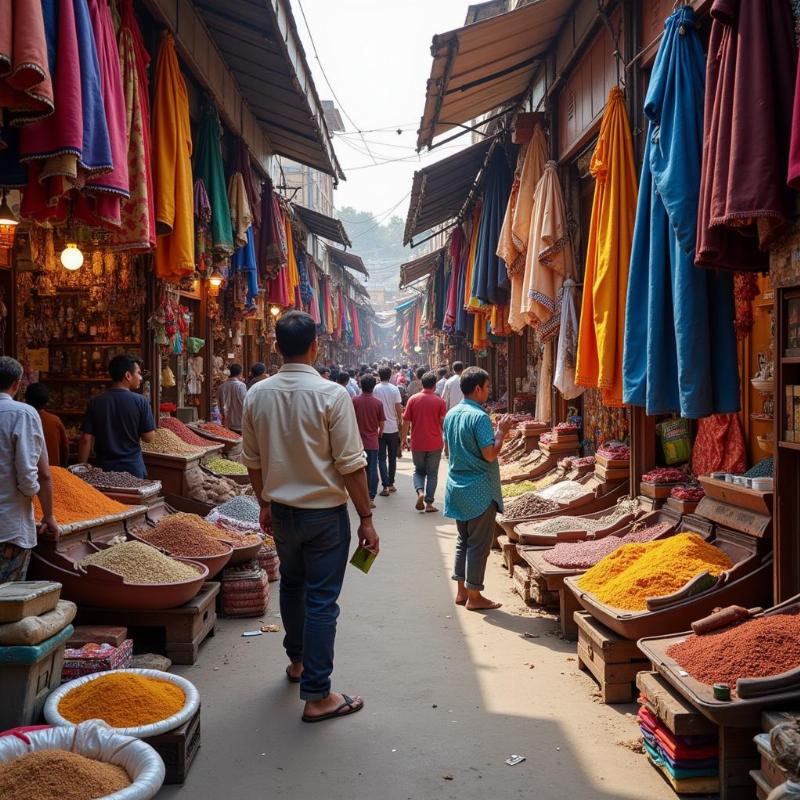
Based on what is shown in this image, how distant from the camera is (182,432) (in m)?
8.27

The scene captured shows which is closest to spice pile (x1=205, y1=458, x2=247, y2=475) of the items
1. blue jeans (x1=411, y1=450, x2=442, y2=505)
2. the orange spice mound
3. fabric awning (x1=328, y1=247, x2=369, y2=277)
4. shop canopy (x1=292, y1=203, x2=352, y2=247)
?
blue jeans (x1=411, y1=450, x2=442, y2=505)

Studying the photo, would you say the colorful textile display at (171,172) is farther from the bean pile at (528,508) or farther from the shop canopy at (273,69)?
the bean pile at (528,508)

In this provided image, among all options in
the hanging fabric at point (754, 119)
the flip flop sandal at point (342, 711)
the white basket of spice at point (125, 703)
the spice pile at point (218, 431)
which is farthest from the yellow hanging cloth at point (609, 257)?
the spice pile at point (218, 431)

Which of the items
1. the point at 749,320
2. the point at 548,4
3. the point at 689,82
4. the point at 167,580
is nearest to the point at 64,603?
the point at 167,580

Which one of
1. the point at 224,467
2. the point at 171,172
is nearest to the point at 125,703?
the point at 171,172

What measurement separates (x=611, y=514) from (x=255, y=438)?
342 centimetres

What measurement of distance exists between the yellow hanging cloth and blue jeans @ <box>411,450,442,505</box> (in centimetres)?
444

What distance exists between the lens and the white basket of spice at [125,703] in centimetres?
305

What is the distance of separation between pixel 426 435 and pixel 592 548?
476 centimetres

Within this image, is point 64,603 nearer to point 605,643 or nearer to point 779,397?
point 605,643

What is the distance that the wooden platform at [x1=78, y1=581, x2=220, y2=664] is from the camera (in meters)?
4.40

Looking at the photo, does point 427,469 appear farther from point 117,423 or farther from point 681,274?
point 681,274

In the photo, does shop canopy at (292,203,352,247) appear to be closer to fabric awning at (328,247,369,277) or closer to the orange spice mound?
fabric awning at (328,247,369,277)

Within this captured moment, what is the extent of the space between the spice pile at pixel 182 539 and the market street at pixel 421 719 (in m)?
0.57
